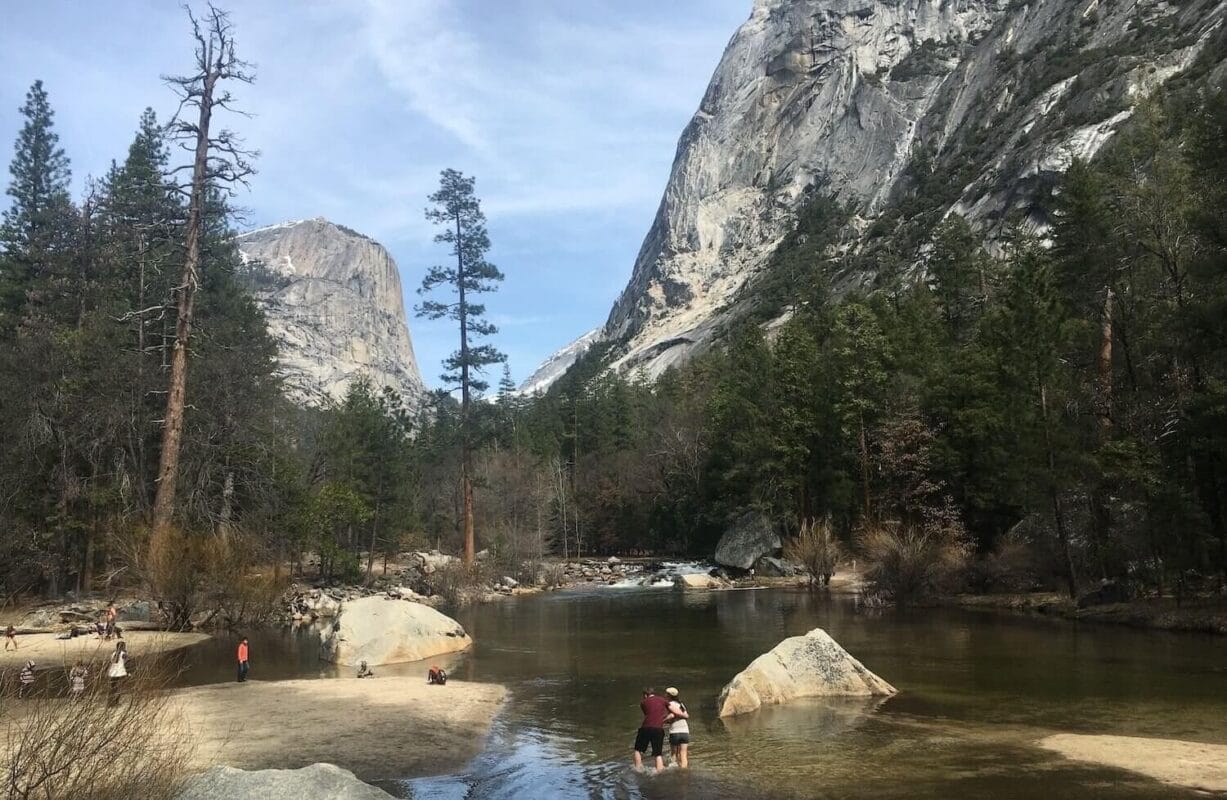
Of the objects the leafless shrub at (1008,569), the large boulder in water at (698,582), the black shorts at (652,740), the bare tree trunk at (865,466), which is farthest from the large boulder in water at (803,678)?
the bare tree trunk at (865,466)

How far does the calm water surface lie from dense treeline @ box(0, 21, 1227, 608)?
5249 mm

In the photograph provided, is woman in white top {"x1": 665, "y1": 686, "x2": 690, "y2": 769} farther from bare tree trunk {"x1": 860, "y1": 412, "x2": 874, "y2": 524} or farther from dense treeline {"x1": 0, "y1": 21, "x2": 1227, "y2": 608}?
bare tree trunk {"x1": 860, "y1": 412, "x2": 874, "y2": 524}

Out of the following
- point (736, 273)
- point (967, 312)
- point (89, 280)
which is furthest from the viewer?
point (736, 273)

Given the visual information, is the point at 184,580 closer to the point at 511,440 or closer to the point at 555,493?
the point at 555,493

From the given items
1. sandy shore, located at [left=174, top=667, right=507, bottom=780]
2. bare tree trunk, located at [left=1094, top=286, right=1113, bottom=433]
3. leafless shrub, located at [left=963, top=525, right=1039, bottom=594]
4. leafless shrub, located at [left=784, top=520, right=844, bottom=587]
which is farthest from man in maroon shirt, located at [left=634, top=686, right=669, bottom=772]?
leafless shrub, located at [left=784, top=520, right=844, bottom=587]

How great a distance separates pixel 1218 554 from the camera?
24.0m

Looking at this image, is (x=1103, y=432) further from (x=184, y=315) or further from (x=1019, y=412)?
(x=184, y=315)

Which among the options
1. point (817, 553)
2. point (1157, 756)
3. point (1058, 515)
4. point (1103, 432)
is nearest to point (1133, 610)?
point (1058, 515)

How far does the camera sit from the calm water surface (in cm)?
1030

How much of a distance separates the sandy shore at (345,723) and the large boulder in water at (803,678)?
4840 mm

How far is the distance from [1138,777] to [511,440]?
8096cm

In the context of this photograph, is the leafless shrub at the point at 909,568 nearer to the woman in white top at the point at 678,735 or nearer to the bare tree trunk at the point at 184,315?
the woman in white top at the point at 678,735

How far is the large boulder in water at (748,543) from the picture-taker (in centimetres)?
5162

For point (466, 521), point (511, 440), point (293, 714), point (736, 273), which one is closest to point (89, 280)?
point (466, 521)
